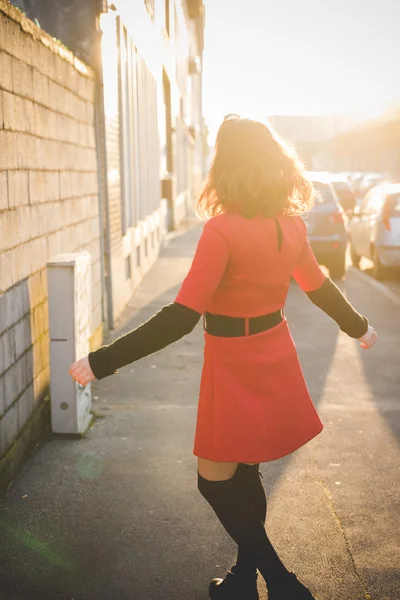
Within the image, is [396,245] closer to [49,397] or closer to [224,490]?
[49,397]

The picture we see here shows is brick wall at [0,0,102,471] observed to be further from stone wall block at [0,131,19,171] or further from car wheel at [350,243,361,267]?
car wheel at [350,243,361,267]

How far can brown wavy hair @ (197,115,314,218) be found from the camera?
281 cm

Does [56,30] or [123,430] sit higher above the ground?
[56,30]

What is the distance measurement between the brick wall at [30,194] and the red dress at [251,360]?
69.3 inches

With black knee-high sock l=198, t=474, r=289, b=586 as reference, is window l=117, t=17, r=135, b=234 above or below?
above

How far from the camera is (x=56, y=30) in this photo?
7906 mm

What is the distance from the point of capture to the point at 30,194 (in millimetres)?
5051

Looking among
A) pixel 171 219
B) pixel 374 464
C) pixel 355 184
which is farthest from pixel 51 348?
pixel 355 184

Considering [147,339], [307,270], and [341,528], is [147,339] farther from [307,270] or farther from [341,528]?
[341,528]

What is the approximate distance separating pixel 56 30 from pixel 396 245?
7.14 metres

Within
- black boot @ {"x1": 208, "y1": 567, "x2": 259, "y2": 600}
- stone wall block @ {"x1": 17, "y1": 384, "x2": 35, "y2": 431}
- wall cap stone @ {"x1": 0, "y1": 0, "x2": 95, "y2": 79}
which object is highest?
wall cap stone @ {"x1": 0, "y1": 0, "x2": 95, "y2": 79}

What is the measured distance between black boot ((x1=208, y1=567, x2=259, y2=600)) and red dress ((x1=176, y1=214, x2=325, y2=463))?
0.52 meters

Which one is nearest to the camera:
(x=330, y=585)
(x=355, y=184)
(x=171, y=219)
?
(x=330, y=585)

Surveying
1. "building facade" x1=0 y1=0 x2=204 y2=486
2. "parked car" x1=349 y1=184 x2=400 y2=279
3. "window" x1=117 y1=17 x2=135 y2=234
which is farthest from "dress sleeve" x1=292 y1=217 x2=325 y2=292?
"parked car" x1=349 y1=184 x2=400 y2=279
